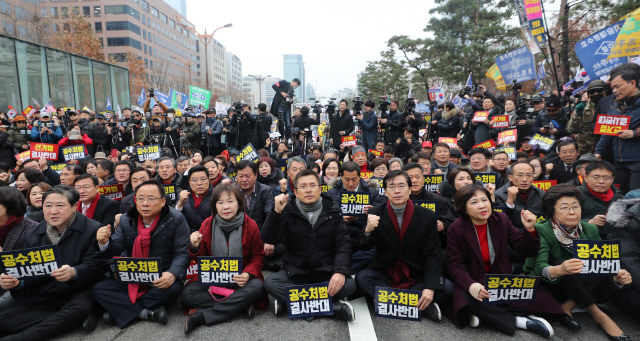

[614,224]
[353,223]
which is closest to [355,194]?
[353,223]

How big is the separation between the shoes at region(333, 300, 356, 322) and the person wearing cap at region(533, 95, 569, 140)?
549cm

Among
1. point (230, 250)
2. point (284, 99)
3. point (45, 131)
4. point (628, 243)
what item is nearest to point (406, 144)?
point (284, 99)

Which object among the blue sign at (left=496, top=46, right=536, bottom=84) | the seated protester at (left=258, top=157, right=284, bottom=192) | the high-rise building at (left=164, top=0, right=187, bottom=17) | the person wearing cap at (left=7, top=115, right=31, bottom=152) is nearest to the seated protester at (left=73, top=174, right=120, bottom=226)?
the seated protester at (left=258, top=157, right=284, bottom=192)

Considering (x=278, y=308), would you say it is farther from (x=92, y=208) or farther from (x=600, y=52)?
(x=600, y=52)

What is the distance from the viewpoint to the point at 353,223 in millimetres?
4312

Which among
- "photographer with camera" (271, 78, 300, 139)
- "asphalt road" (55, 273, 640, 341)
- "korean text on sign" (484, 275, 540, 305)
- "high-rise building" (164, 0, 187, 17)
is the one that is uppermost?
"high-rise building" (164, 0, 187, 17)

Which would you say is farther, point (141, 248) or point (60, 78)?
point (60, 78)

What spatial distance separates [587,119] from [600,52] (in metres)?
1.75

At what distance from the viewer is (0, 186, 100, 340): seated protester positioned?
2.83 metres

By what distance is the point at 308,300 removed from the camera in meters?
3.03

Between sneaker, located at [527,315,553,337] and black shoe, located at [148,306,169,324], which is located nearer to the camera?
sneaker, located at [527,315,553,337]

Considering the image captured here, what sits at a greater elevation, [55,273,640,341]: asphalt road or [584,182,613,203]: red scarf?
[584,182,613,203]: red scarf

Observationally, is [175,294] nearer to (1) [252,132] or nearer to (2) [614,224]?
(2) [614,224]

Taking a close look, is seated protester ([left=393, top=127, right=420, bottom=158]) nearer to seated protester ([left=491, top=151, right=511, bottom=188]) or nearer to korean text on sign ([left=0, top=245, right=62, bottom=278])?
seated protester ([left=491, top=151, right=511, bottom=188])
